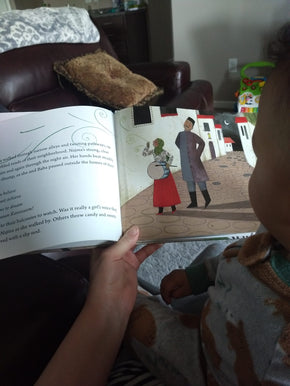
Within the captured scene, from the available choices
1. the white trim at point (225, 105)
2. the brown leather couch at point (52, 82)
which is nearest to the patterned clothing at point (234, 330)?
the brown leather couch at point (52, 82)

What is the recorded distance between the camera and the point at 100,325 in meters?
0.45

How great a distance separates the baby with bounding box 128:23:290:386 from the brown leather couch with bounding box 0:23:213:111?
3.77 ft

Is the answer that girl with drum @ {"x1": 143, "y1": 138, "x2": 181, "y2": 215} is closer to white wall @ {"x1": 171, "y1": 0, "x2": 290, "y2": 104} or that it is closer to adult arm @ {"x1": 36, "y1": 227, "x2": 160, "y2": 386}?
adult arm @ {"x1": 36, "y1": 227, "x2": 160, "y2": 386}

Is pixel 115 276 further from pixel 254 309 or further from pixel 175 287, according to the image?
pixel 254 309

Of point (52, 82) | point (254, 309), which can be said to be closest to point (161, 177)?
point (254, 309)

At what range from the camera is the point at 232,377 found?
385 mm

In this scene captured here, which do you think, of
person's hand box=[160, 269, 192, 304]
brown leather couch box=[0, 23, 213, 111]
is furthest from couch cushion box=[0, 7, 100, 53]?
person's hand box=[160, 269, 192, 304]

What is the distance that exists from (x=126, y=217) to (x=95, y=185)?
0.08 metres

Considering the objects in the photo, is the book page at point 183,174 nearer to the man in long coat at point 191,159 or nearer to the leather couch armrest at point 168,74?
the man in long coat at point 191,159

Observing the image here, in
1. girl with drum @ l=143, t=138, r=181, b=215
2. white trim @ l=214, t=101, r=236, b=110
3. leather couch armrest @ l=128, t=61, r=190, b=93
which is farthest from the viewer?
white trim @ l=214, t=101, r=236, b=110

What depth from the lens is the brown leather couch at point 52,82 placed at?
1.43 meters

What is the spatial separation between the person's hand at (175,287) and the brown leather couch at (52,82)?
40.9 inches

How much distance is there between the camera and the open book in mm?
496

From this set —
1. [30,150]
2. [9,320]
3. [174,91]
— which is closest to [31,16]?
[174,91]
